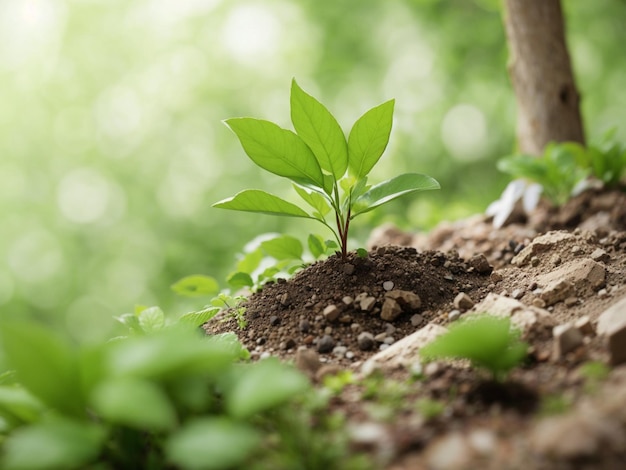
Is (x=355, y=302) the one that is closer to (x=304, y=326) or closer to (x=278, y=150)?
(x=304, y=326)

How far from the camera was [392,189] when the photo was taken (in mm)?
1650

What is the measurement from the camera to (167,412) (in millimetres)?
877

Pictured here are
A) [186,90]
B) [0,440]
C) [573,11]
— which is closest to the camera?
[0,440]

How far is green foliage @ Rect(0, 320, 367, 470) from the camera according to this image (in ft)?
2.83

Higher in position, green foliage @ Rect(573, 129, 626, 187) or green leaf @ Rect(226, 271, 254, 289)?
green foliage @ Rect(573, 129, 626, 187)

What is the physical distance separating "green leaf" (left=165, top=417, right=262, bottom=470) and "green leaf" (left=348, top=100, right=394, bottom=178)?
3.06 feet

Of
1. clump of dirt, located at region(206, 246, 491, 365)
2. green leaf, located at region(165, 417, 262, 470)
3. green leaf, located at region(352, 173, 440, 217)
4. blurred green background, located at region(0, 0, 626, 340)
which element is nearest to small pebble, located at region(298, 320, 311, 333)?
clump of dirt, located at region(206, 246, 491, 365)

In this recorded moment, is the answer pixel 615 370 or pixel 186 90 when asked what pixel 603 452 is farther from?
pixel 186 90

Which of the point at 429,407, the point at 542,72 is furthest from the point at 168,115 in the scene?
the point at 429,407

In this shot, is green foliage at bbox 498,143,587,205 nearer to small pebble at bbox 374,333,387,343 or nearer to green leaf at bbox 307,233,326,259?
green leaf at bbox 307,233,326,259

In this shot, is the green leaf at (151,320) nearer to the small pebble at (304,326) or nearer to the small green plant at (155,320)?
the small green plant at (155,320)

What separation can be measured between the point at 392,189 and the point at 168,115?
5653mm

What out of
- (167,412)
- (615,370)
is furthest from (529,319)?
(167,412)

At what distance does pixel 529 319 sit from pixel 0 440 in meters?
1.09
